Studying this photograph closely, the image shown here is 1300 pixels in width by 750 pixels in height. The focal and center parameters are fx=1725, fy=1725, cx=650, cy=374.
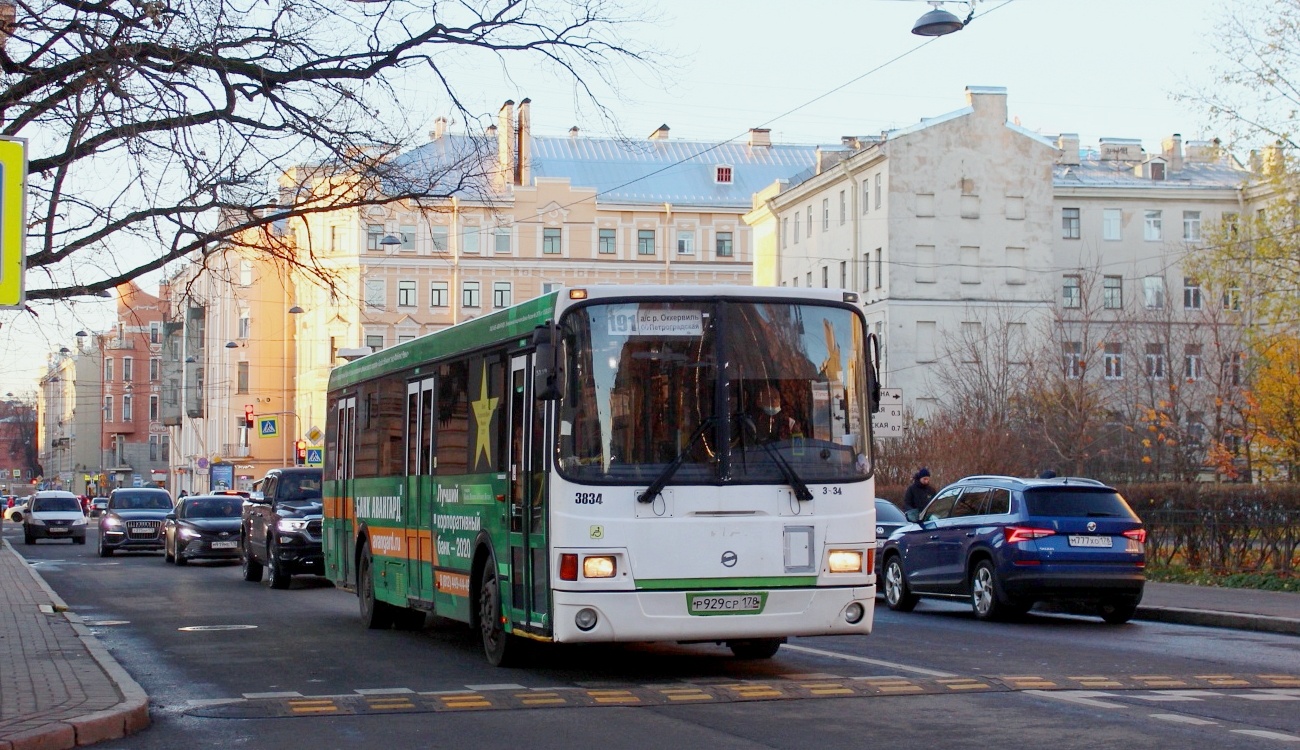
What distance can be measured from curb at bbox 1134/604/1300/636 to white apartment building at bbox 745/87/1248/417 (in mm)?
50163

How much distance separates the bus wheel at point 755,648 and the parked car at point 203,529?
70.8 ft

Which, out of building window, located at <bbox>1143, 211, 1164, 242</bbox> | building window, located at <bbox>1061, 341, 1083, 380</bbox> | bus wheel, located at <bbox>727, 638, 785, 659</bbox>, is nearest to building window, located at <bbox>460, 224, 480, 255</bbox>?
building window, located at <bbox>1143, 211, 1164, 242</bbox>

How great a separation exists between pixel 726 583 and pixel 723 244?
80318mm

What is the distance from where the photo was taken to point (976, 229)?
7481cm

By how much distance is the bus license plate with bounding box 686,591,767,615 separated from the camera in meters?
12.4

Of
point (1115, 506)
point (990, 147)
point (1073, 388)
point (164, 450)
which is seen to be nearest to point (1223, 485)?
point (1115, 506)

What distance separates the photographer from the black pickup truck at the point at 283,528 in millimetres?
27109

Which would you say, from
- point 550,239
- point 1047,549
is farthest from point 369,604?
point 550,239

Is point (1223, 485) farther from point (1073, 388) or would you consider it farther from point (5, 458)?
point (5, 458)

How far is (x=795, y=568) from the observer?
12.6 metres

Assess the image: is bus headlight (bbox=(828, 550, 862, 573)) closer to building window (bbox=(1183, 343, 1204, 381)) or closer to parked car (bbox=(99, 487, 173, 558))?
parked car (bbox=(99, 487, 173, 558))

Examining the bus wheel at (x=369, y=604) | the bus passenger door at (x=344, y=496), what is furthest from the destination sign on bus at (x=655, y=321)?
the bus passenger door at (x=344, y=496)

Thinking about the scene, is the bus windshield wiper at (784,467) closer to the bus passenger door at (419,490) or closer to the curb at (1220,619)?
the bus passenger door at (419,490)

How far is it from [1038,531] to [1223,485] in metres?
7.40
